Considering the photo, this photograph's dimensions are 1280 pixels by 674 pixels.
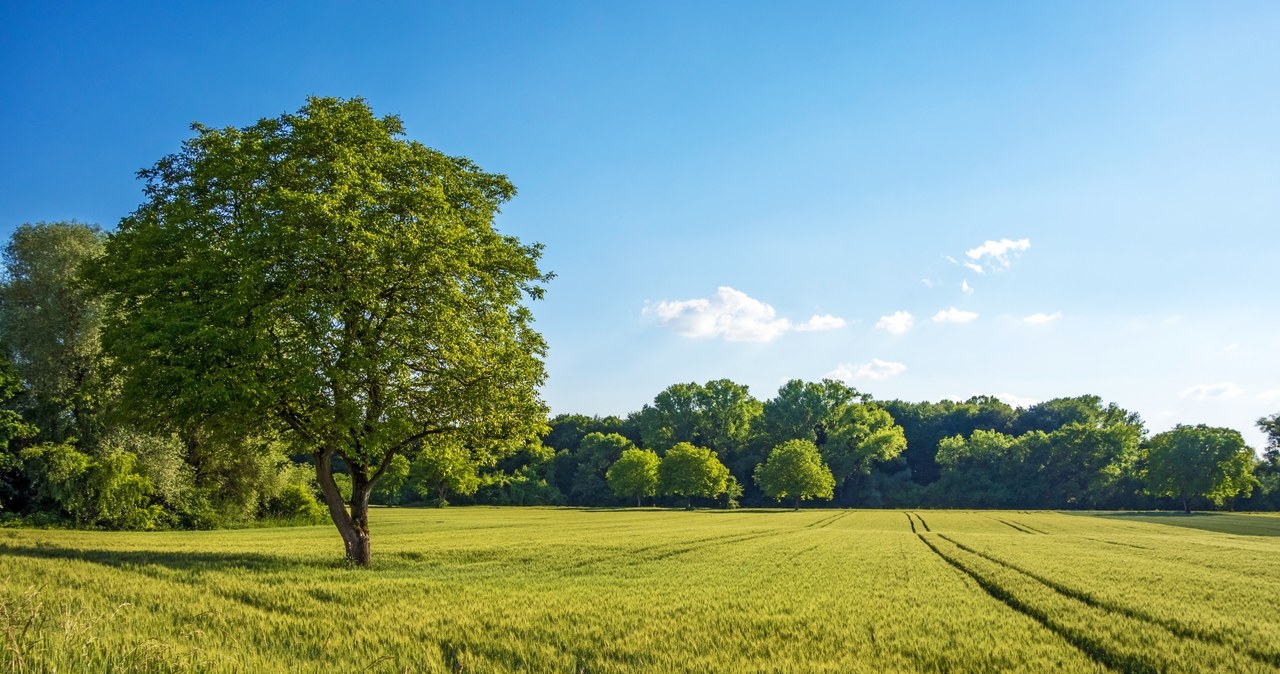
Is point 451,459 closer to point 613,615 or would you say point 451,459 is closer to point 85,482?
point 613,615

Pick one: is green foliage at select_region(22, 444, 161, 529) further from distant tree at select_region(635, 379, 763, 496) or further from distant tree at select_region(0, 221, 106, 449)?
distant tree at select_region(635, 379, 763, 496)

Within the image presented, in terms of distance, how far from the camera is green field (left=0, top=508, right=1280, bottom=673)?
30.4ft

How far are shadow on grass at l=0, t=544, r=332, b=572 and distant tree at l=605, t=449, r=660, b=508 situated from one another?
9945 centimetres

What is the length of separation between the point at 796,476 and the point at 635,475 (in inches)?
1120

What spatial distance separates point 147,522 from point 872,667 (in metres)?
46.1

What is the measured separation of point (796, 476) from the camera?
112 meters

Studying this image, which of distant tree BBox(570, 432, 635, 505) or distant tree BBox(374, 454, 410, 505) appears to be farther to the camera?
distant tree BBox(570, 432, 635, 505)

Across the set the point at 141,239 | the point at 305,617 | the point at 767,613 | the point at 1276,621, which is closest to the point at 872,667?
the point at 767,613

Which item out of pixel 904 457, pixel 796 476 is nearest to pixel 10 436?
pixel 796 476

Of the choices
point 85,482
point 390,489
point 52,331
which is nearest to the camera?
point 85,482

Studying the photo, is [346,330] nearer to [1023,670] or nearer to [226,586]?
[226,586]

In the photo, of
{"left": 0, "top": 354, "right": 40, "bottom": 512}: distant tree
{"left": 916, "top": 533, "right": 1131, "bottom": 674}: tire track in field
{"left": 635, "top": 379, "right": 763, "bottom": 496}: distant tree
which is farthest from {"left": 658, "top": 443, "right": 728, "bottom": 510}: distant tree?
{"left": 916, "top": 533, "right": 1131, "bottom": 674}: tire track in field

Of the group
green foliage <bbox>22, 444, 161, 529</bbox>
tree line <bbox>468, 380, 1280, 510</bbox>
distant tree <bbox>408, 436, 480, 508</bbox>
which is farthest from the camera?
tree line <bbox>468, 380, 1280, 510</bbox>

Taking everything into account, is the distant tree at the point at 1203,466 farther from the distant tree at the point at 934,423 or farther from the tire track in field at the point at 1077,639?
the tire track in field at the point at 1077,639
